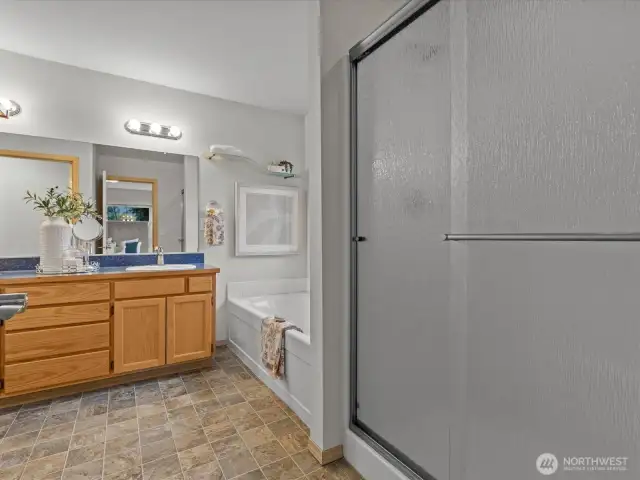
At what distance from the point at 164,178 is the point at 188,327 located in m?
1.50

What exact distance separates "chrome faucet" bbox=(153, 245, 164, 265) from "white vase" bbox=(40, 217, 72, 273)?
2.44ft

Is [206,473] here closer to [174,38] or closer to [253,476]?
[253,476]

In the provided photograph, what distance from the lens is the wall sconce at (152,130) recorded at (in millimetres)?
3000

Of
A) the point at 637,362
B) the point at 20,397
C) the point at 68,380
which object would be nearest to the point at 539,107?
the point at 637,362

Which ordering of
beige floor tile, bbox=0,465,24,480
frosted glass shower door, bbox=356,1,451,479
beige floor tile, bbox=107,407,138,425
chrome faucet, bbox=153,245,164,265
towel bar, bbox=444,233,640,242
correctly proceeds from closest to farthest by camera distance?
towel bar, bbox=444,233,640,242 → frosted glass shower door, bbox=356,1,451,479 → beige floor tile, bbox=0,465,24,480 → beige floor tile, bbox=107,407,138,425 → chrome faucet, bbox=153,245,164,265

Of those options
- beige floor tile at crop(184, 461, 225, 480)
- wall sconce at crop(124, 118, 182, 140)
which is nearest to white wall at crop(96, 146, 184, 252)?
wall sconce at crop(124, 118, 182, 140)

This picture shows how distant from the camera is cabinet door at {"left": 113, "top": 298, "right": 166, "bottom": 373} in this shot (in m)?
2.47

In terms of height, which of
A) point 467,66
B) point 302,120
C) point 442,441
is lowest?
point 442,441

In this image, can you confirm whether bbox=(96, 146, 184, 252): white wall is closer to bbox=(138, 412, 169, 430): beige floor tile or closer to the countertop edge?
the countertop edge

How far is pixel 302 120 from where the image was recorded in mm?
3988

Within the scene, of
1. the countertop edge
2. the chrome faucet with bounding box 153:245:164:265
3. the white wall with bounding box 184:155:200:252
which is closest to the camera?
the countertop edge

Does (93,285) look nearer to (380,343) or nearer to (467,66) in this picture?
(380,343)

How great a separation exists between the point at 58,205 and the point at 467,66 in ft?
9.61

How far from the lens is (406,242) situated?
140cm
